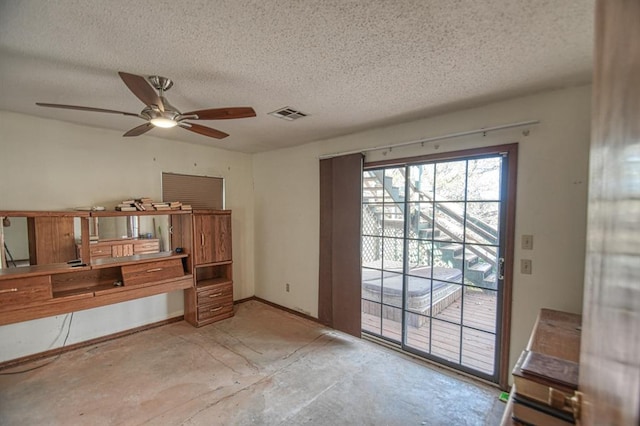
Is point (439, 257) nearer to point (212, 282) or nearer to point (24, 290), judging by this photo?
point (212, 282)

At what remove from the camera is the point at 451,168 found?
2.62m

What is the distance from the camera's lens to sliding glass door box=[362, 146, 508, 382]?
8.00ft

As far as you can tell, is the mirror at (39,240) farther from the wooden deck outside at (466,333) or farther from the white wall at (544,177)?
the wooden deck outside at (466,333)

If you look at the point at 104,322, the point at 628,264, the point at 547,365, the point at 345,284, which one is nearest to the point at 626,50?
the point at 628,264

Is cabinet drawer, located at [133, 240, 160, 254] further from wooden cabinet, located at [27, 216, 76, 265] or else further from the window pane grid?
the window pane grid

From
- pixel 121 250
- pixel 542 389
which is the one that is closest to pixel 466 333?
pixel 542 389

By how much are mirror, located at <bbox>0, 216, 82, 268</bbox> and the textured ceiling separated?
1072 millimetres

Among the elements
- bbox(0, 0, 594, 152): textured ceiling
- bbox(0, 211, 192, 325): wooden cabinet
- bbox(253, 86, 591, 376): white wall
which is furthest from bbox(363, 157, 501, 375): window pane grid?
bbox(0, 211, 192, 325): wooden cabinet

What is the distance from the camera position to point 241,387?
2338 millimetres

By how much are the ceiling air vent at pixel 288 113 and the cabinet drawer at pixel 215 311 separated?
8.46ft

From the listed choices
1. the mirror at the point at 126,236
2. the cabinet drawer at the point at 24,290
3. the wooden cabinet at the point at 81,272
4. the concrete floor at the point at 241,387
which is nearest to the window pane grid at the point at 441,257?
the concrete floor at the point at 241,387

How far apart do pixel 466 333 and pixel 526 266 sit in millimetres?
853

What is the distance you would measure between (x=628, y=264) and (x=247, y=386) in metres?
2.68

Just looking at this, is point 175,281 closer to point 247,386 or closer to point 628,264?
point 247,386
